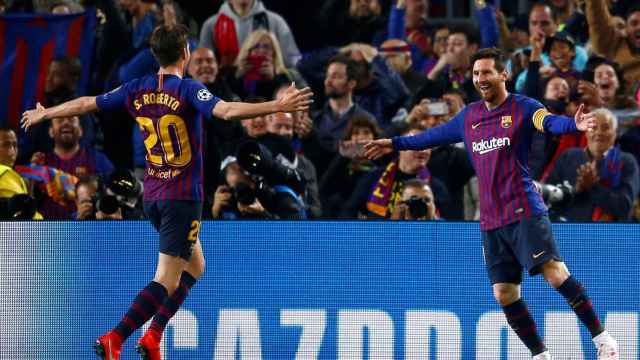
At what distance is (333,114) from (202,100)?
376cm

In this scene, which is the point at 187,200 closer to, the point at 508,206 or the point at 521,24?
the point at 508,206

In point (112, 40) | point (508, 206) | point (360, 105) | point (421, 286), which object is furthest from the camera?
point (112, 40)

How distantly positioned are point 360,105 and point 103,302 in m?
3.67

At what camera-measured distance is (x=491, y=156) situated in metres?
7.80

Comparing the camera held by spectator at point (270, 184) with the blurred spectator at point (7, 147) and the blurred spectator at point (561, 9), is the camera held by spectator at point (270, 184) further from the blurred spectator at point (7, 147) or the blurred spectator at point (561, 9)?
the blurred spectator at point (561, 9)

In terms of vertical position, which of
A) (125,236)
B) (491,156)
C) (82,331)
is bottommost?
(82,331)

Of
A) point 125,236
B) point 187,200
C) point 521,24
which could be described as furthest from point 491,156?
point 521,24

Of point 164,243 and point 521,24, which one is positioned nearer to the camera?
point 164,243

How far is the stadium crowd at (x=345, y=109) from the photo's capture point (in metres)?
9.74

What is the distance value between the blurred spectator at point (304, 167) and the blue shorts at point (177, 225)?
2.15 m

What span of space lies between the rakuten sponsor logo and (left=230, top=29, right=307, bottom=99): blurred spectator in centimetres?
396

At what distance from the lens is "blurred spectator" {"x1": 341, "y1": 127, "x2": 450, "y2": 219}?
1005 centimetres

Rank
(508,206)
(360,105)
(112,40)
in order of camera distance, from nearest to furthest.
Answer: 1. (508,206)
2. (360,105)
3. (112,40)

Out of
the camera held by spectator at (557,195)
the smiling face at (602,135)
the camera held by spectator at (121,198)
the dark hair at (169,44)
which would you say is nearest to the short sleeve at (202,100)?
the dark hair at (169,44)
